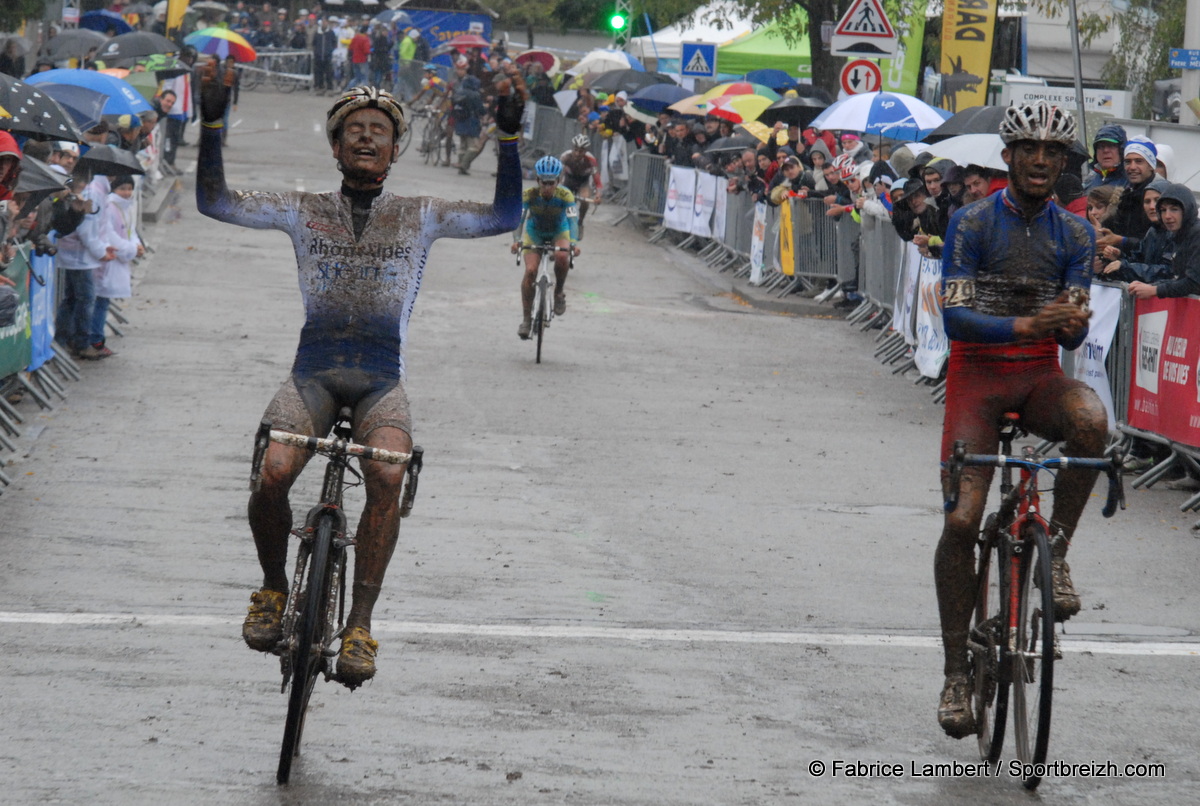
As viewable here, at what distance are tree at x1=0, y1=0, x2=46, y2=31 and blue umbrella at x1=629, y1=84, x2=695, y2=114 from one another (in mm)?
10406

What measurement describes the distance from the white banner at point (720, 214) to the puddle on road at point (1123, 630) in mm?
18026

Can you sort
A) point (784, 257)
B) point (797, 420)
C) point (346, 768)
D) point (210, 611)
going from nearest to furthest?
point (346, 768) → point (210, 611) → point (797, 420) → point (784, 257)

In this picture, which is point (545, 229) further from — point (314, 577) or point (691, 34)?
point (691, 34)

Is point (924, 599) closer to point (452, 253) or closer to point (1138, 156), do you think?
point (1138, 156)

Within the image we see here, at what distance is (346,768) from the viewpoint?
5.77 metres

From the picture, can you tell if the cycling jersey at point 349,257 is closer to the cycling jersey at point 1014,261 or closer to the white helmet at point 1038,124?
the cycling jersey at point 1014,261

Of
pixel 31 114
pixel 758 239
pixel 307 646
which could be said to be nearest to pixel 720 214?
pixel 758 239

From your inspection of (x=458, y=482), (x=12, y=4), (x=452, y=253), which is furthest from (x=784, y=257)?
(x=12, y=4)

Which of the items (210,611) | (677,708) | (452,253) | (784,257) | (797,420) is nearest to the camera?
(677,708)

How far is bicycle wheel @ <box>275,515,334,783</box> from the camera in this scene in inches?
215

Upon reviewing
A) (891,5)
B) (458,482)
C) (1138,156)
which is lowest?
(458,482)

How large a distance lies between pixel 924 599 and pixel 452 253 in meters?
17.6

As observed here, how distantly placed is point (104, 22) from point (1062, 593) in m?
35.5

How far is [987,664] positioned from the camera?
19.6 ft
